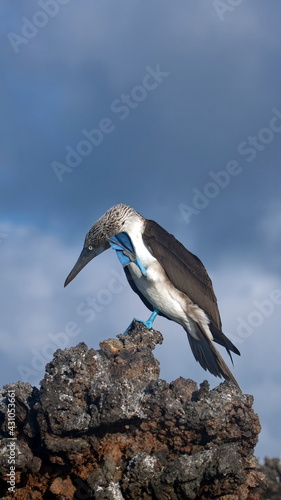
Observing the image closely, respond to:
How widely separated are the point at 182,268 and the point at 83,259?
200 centimetres

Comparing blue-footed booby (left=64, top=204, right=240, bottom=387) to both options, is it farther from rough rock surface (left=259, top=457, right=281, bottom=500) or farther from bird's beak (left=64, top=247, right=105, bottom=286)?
rough rock surface (left=259, top=457, right=281, bottom=500)

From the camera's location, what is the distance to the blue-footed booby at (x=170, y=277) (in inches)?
393

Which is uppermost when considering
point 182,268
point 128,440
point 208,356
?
point 182,268

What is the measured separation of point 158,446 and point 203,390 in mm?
911

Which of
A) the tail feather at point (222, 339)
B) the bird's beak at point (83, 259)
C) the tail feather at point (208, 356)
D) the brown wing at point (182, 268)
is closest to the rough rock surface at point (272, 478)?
the tail feather at point (208, 356)

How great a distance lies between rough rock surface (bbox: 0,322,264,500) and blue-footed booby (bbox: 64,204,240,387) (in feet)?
8.75

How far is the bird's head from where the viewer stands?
33.8 ft

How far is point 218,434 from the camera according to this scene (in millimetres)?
6926

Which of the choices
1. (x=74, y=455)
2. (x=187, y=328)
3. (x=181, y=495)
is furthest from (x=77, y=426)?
(x=187, y=328)

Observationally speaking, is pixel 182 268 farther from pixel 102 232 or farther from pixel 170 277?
pixel 102 232

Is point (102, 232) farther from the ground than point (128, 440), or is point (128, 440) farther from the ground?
point (102, 232)

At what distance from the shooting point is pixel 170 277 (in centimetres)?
995

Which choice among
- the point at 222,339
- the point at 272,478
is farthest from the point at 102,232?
the point at 272,478

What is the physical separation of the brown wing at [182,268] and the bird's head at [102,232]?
19.5 inches
